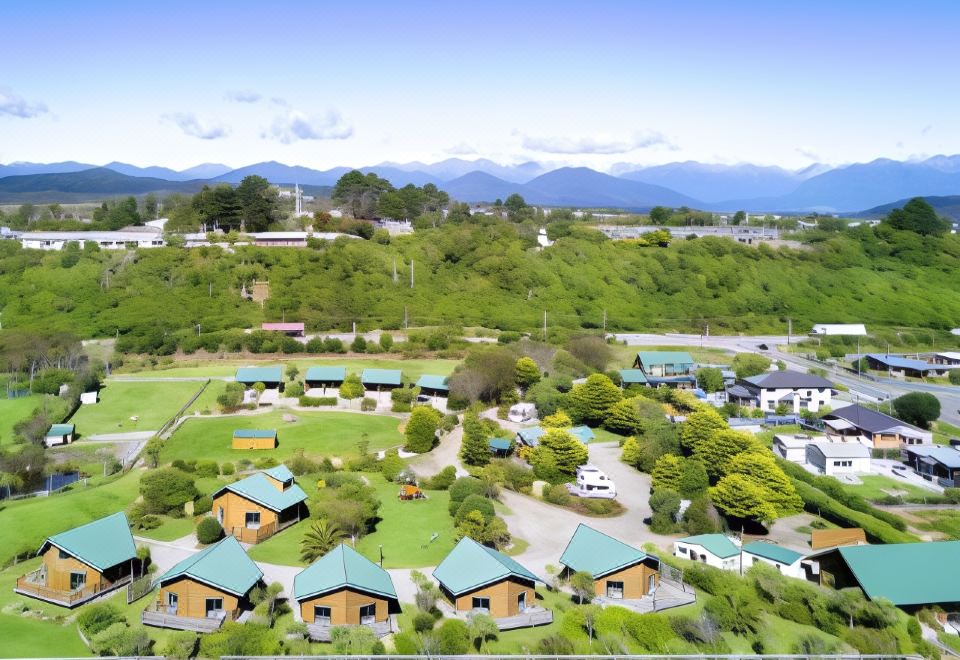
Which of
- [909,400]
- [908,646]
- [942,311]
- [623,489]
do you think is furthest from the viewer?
[942,311]

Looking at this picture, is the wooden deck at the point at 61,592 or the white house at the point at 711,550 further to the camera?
the white house at the point at 711,550

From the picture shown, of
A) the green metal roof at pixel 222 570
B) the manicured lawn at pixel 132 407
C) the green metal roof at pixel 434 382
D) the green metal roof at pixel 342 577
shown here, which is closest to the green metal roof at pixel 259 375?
the manicured lawn at pixel 132 407

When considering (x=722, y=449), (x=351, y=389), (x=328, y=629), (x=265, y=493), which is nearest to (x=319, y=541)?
(x=265, y=493)

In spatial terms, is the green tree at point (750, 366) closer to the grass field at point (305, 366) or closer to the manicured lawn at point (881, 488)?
the manicured lawn at point (881, 488)

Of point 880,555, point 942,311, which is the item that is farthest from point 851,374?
point 880,555

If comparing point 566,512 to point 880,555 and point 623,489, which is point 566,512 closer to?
point 623,489

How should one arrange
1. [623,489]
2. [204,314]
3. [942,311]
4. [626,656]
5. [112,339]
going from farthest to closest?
[942,311] → [204,314] → [112,339] → [623,489] → [626,656]

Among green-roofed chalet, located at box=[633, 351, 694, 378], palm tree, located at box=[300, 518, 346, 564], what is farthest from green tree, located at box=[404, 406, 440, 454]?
green-roofed chalet, located at box=[633, 351, 694, 378]
